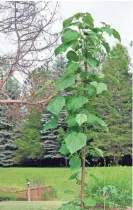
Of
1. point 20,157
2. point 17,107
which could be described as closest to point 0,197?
point 17,107

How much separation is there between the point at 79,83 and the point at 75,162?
365 mm

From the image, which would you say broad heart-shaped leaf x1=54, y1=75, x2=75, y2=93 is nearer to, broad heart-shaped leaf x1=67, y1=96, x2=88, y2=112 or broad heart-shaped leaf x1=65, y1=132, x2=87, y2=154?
broad heart-shaped leaf x1=67, y1=96, x2=88, y2=112

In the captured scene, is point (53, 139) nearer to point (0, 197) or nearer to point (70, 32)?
point (0, 197)

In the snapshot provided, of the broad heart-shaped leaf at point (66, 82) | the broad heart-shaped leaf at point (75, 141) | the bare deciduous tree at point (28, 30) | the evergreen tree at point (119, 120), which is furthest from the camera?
the evergreen tree at point (119, 120)

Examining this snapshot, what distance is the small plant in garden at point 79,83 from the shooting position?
1747 millimetres

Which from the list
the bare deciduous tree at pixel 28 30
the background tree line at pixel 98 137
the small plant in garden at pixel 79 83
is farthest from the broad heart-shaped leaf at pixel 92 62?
the background tree line at pixel 98 137

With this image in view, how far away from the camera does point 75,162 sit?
70.9 inches

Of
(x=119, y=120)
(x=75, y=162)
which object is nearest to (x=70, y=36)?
(x=75, y=162)

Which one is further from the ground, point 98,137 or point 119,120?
point 119,120

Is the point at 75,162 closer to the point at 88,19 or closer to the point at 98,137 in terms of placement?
the point at 88,19

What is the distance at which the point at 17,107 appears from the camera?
611 centimetres

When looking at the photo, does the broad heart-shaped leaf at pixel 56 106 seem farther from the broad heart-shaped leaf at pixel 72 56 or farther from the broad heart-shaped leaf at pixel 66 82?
the broad heart-shaped leaf at pixel 72 56

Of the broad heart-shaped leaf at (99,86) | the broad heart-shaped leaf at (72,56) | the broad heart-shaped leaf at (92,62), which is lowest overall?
the broad heart-shaped leaf at (99,86)

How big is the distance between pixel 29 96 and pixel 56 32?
3.06 ft
